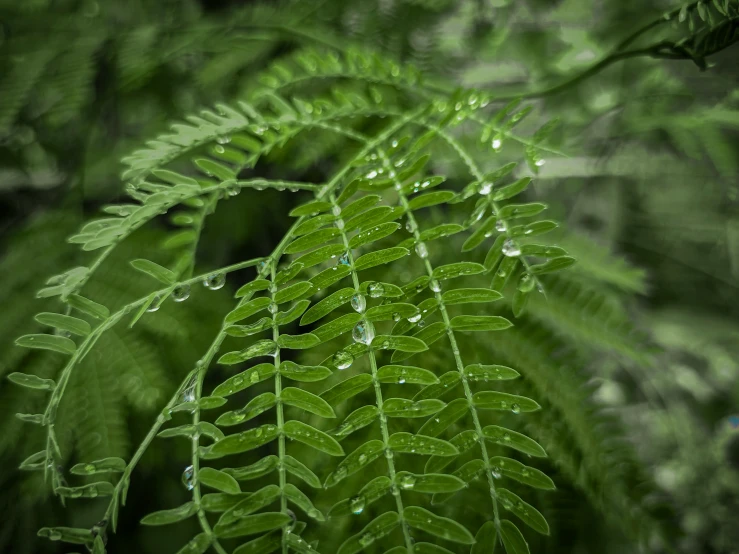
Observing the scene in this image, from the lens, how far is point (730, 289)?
155cm

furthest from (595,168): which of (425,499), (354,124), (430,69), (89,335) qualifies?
(89,335)

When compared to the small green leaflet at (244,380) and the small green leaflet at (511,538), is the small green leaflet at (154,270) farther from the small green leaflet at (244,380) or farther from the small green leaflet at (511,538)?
the small green leaflet at (511,538)

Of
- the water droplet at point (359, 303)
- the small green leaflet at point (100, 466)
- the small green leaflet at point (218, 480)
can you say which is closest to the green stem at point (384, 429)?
the water droplet at point (359, 303)

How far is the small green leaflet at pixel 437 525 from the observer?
0.38 metres

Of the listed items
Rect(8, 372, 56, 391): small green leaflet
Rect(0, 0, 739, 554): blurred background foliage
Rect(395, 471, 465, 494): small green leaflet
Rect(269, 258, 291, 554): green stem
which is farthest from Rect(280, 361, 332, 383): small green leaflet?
Rect(0, 0, 739, 554): blurred background foliage

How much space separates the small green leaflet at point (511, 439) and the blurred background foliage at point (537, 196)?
8.9 inches

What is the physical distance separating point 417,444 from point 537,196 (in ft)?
3.56

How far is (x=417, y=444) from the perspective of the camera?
43cm

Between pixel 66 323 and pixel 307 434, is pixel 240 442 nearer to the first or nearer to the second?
pixel 307 434

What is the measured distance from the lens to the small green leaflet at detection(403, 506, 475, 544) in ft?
1.26

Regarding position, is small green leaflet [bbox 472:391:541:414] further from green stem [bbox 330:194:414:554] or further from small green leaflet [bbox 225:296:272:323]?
small green leaflet [bbox 225:296:272:323]

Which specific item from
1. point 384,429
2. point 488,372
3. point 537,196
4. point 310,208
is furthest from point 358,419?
point 537,196

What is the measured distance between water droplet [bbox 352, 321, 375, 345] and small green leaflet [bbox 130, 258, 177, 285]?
21cm

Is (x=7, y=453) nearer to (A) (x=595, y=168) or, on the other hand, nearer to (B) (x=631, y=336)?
(B) (x=631, y=336)
